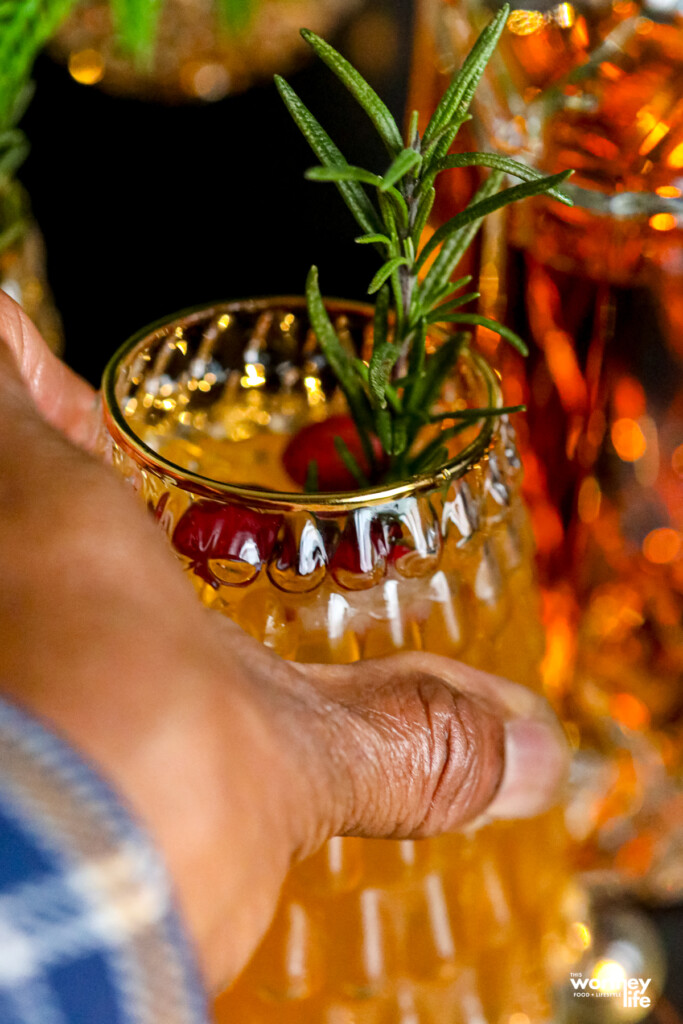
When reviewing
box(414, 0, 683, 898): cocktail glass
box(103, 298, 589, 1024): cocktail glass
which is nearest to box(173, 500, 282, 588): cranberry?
box(103, 298, 589, 1024): cocktail glass

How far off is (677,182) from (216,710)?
10.2 inches

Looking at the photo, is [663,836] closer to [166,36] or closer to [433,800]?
[433,800]

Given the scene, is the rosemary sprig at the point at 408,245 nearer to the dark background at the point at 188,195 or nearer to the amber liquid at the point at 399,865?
the amber liquid at the point at 399,865

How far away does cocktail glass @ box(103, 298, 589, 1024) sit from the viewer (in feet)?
0.70

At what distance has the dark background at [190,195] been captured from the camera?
43 centimetres

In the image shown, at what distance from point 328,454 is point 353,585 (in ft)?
0.16

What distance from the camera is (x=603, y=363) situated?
376 mm

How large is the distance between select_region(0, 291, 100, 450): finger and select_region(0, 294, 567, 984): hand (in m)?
0.04

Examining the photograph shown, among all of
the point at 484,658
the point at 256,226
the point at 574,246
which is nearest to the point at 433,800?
the point at 484,658

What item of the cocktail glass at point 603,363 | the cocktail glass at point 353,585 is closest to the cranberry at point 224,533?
the cocktail glass at point 353,585

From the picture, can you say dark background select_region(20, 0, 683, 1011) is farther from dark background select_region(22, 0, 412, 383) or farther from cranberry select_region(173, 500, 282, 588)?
cranberry select_region(173, 500, 282, 588)

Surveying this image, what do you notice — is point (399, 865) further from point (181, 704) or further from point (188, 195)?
point (188, 195)

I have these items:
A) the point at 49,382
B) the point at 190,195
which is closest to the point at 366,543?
the point at 49,382

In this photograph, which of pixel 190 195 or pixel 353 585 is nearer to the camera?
pixel 353 585
